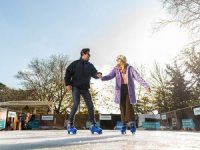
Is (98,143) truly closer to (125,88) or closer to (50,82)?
(125,88)

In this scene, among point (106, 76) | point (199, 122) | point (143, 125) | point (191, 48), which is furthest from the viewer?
point (143, 125)

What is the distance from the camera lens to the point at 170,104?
39188 millimetres

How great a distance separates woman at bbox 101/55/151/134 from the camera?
6.26 metres

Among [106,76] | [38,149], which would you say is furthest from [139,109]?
[38,149]

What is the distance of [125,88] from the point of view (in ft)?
20.9

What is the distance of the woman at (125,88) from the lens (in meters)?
6.26

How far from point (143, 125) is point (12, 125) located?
1016 centimetres

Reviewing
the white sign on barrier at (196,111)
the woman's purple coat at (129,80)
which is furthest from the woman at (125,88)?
the white sign on barrier at (196,111)

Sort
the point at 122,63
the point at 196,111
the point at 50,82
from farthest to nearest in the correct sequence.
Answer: the point at 50,82
the point at 196,111
the point at 122,63

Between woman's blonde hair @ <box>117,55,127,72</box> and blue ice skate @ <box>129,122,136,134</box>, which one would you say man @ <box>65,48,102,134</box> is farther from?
blue ice skate @ <box>129,122,136,134</box>

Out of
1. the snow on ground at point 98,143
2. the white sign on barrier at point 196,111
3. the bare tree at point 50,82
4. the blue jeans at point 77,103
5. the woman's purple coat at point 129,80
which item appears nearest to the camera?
the snow on ground at point 98,143

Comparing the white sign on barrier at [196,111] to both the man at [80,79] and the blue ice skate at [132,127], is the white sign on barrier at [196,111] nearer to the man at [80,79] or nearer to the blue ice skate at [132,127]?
the blue ice skate at [132,127]

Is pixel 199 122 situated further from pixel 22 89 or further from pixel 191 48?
pixel 22 89

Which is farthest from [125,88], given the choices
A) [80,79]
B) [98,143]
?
[98,143]
